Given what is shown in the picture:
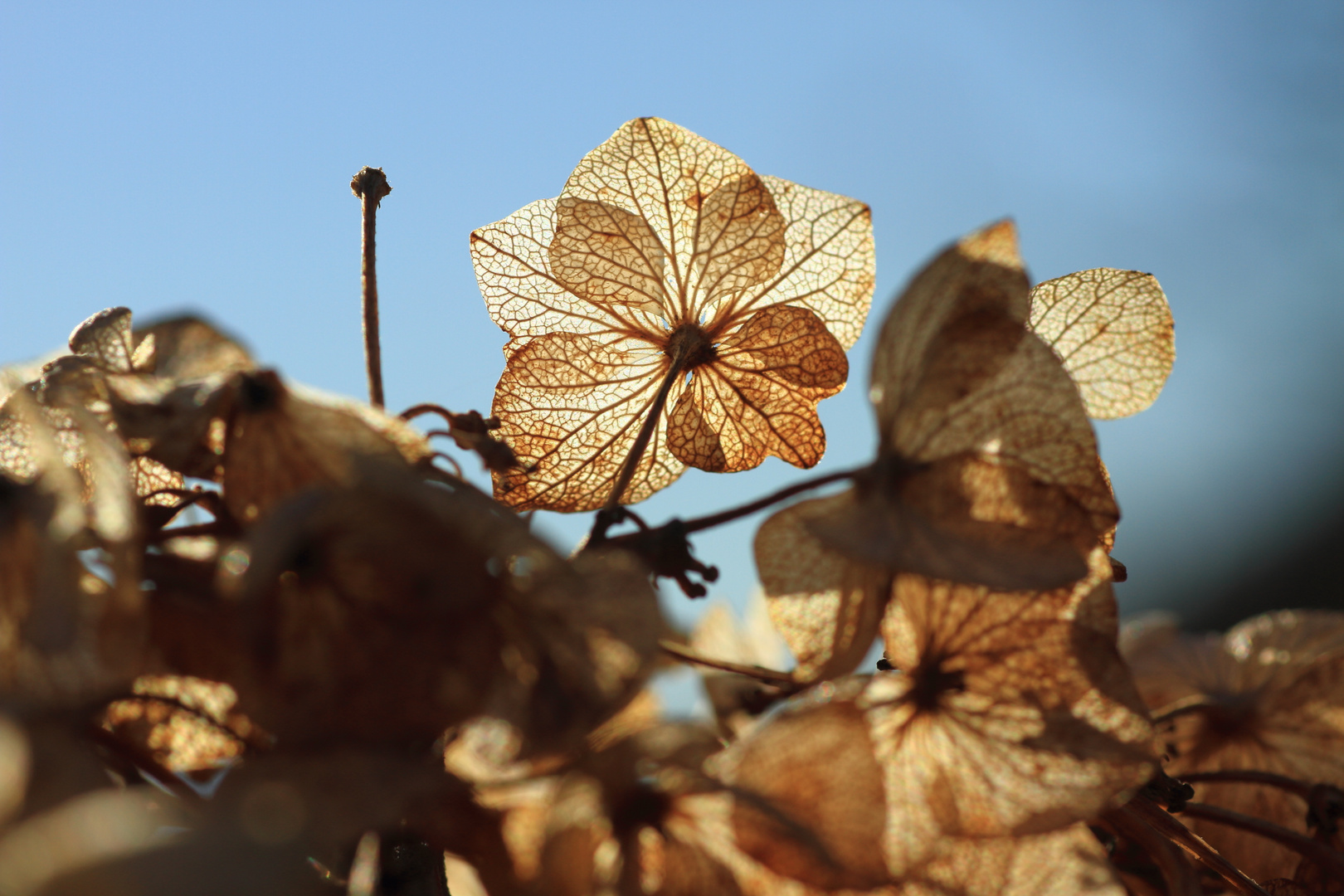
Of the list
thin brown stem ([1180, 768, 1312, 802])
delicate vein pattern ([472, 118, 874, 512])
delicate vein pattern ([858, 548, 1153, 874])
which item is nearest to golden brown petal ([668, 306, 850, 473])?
delicate vein pattern ([472, 118, 874, 512])

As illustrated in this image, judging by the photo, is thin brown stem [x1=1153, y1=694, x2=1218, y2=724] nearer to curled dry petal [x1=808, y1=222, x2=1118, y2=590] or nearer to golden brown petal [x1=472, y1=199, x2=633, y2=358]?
curled dry petal [x1=808, y1=222, x2=1118, y2=590]

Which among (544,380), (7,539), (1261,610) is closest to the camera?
(7,539)

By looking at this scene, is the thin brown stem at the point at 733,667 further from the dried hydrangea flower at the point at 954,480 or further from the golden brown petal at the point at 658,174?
the golden brown petal at the point at 658,174

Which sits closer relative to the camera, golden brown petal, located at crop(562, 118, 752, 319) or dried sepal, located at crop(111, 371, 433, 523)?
dried sepal, located at crop(111, 371, 433, 523)

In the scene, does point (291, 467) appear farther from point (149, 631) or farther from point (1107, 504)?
point (1107, 504)

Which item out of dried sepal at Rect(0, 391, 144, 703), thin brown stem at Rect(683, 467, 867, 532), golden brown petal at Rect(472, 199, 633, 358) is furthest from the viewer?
golden brown petal at Rect(472, 199, 633, 358)

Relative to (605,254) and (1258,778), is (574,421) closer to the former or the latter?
(605,254)

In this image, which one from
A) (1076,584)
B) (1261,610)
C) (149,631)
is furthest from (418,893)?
(1261,610)

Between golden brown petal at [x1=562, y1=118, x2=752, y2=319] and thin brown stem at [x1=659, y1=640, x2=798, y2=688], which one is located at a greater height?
golden brown petal at [x1=562, y1=118, x2=752, y2=319]
